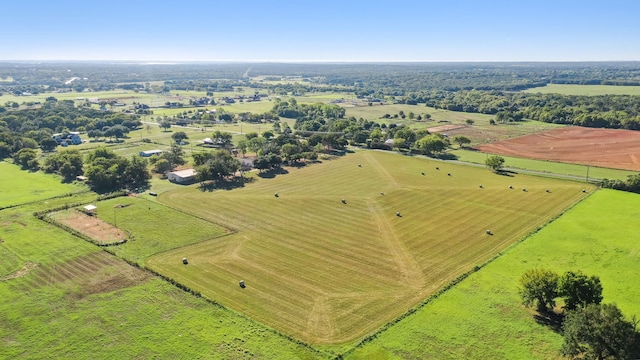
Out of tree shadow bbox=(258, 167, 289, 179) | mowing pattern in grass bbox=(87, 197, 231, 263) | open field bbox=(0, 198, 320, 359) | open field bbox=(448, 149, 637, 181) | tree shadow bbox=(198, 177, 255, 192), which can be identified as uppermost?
open field bbox=(448, 149, 637, 181)

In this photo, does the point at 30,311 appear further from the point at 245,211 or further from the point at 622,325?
the point at 622,325

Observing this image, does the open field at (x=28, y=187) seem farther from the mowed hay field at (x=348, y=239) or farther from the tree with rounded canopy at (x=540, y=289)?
the tree with rounded canopy at (x=540, y=289)

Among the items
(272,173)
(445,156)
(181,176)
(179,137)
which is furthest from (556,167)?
(179,137)

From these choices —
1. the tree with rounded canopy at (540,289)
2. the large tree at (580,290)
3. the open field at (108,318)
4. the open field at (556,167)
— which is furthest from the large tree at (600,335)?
the open field at (556,167)

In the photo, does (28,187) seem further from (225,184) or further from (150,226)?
(150,226)

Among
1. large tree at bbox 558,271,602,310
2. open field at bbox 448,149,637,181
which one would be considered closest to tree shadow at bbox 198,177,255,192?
open field at bbox 448,149,637,181

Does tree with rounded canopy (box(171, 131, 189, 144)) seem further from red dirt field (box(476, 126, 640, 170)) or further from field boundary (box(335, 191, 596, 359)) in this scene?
field boundary (box(335, 191, 596, 359))

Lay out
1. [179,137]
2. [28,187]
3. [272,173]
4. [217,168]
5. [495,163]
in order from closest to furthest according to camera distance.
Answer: [28,187]
[217,168]
[272,173]
[495,163]
[179,137]
